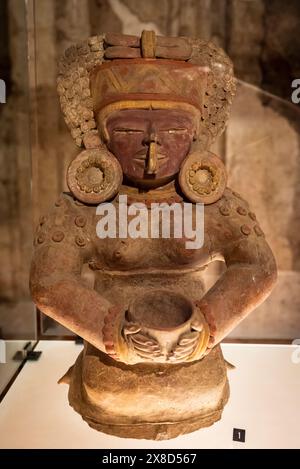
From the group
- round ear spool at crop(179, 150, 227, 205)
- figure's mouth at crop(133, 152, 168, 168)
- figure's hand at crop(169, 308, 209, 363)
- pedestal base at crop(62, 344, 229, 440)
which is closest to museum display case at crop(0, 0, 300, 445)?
pedestal base at crop(62, 344, 229, 440)

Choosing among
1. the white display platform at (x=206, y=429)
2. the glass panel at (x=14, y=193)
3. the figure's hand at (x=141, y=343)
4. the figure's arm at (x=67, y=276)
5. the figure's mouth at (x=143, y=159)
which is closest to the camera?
the figure's hand at (x=141, y=343)

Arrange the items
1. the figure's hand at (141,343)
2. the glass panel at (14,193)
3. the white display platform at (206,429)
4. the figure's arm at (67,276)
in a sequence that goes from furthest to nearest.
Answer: the glass panel at (14,193) → the white display platform at (206,429) → the figure's arm at (67,276) → the figure's hand at (141,343)

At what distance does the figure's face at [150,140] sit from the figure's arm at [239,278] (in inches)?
13.4

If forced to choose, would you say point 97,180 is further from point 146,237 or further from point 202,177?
point 202,177

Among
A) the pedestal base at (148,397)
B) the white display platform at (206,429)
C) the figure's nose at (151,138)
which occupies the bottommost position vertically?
the white display platform at (206,429)

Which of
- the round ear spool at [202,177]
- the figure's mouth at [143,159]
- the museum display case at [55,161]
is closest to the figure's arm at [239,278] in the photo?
the round ear spool at [202,177]

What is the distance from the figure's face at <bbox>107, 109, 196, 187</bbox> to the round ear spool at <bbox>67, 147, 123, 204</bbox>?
0.05 meters

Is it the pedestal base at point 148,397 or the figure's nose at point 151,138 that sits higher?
the figure's nose at point 151,138

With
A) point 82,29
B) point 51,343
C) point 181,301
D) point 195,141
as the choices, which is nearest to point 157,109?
point 195,141

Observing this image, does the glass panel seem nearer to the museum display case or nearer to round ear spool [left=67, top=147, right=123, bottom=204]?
the museum display case

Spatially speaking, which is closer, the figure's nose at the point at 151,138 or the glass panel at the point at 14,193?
the figure's nose at the point at 151,138

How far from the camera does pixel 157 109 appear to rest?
1829mm

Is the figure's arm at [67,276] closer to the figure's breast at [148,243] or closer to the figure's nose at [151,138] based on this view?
the figure's breast at [148,243]

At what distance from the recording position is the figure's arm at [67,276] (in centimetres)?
171
